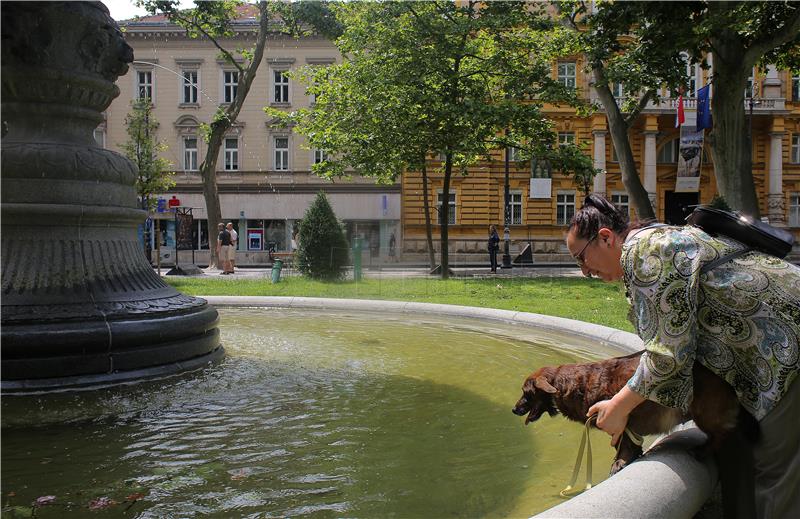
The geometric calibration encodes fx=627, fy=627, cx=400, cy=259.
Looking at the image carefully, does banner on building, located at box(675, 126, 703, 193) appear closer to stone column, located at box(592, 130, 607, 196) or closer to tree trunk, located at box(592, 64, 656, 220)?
tree trunk, located at box(592, 64, 656, 220)

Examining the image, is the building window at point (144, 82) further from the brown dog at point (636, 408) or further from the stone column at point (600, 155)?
the brown dog at point (636, 408)

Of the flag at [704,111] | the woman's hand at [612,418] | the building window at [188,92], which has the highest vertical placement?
the building window at [188,92]

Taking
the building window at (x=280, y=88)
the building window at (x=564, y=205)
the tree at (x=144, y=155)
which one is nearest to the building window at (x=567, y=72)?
the building window at (x=564, y=205)

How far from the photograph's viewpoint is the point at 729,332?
2127mm

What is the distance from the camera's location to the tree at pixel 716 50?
48.1ft

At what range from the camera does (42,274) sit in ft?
15.5

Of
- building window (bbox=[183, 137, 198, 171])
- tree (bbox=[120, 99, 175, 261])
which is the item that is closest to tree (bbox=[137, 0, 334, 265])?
tree (bbox=[120, 99, 175, 261])

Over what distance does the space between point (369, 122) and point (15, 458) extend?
19910 millimetres

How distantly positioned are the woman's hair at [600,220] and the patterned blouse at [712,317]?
246 millimetres

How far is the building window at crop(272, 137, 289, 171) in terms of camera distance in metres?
42.7

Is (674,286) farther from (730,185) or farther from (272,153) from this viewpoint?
(272,153)

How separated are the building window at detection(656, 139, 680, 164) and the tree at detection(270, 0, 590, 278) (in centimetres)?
2154

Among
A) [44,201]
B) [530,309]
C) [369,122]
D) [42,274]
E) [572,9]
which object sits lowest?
[530,309]

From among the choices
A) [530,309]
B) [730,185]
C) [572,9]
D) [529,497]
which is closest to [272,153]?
[572,9]
